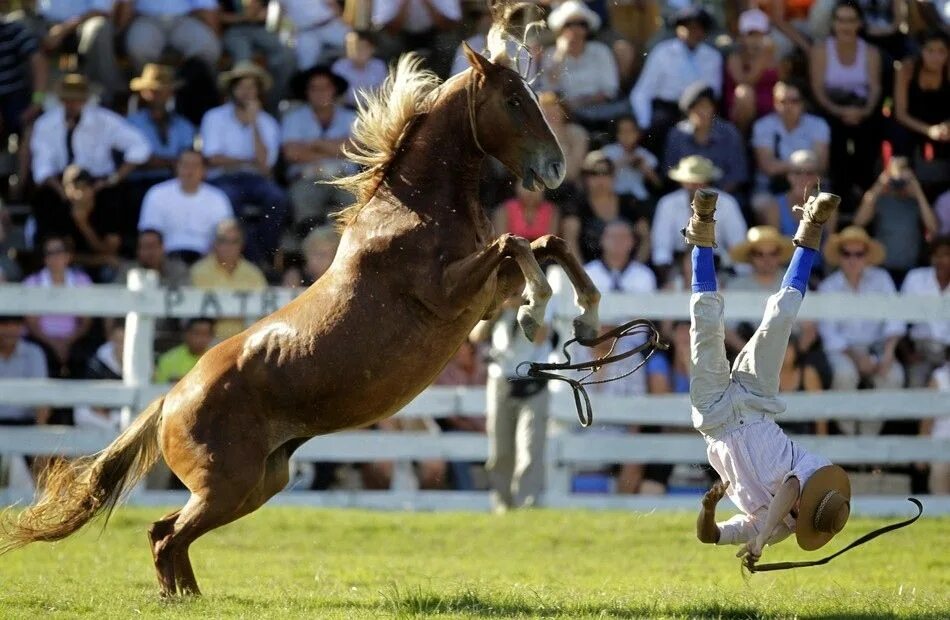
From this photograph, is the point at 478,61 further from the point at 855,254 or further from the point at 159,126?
the point at 159,126

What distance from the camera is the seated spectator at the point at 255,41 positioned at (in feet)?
48.7

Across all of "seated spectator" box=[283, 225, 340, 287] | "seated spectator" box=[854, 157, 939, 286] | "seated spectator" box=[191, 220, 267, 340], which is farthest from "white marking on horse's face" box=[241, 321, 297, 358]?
"seated spectator" box=[854, 157, 939, 286]

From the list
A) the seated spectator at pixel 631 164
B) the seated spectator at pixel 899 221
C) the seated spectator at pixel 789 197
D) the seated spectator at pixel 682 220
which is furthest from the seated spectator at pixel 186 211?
the seated spectator at pixel 899 221

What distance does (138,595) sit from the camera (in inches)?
305

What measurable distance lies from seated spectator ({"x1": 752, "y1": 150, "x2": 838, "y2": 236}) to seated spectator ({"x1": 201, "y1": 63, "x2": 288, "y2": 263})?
4144 mm

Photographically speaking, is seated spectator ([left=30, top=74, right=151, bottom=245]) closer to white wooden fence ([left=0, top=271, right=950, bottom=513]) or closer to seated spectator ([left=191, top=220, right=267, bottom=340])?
seated spectator ([left=191, top=220, right=267, bottom=340])

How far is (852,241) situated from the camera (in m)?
12.9

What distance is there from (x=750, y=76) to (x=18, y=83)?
687 cm

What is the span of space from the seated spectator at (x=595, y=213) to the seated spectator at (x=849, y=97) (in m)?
2.17

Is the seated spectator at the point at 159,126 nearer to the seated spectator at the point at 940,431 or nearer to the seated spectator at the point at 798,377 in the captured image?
the seated spectator at the point at 798,377

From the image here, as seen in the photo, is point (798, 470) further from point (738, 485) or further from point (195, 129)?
point (195, 129)

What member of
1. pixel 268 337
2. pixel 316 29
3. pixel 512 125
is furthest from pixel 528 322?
pixel 316 29

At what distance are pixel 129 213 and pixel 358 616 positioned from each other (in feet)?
25.9

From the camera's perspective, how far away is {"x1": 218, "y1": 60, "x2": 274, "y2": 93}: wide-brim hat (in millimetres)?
13797
